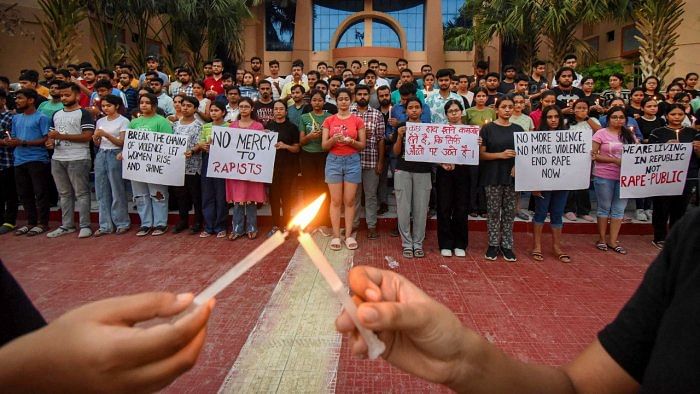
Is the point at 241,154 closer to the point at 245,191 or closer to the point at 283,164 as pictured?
the point at 245,191

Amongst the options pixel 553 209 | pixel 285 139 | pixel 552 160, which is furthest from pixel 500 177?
pixel 285 139

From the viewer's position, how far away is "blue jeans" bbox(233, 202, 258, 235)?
6.84 m

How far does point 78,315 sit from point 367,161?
5919 mm

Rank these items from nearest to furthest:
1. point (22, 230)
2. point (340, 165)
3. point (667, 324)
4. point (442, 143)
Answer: point (667, 324), point (442, 143), point (340, 165), point (22, 230)

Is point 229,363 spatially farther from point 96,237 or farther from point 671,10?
point 671,10

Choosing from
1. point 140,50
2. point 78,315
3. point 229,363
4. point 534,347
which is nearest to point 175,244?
point 229,363

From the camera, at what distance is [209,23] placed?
17.2 m

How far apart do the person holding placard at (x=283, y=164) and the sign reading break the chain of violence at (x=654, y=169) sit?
15.8ft

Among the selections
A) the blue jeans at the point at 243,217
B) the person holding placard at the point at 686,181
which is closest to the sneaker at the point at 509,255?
the person holding placard at the point at 686,181

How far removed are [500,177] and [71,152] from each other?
6.43m

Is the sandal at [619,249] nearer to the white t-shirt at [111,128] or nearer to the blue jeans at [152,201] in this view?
the blue jeans at [152,201]

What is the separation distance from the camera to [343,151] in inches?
243

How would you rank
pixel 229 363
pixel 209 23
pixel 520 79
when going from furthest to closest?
pixel 209 23 → pixel 520 79 → pixel 229 363

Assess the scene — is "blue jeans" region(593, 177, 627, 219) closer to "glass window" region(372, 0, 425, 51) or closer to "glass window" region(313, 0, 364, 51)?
"glass window" region(372, 0, 425, 51)
